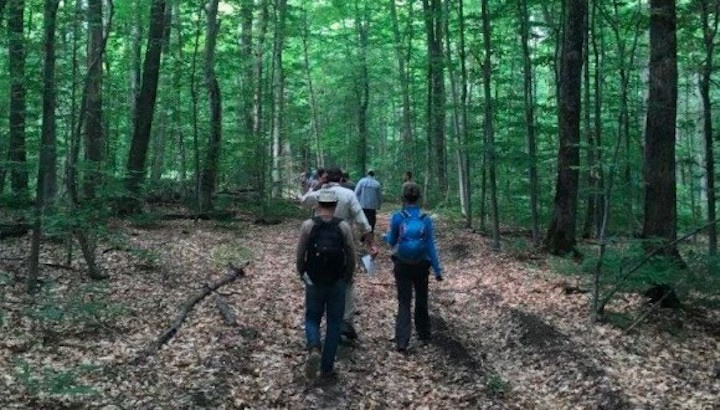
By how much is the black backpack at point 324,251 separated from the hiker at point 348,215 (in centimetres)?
142

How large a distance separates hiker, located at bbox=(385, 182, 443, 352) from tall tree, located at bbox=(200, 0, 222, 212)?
11.1m

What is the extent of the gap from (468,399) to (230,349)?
2866 mm

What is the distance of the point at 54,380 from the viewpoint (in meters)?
5.14

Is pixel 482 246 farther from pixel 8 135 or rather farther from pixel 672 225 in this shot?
pixel 8 135

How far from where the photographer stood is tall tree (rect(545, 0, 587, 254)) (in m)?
12.9

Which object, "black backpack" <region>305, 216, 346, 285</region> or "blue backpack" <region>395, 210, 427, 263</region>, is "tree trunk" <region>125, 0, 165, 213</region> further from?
"black backpack" <region>305, 216, 346, 285</region>

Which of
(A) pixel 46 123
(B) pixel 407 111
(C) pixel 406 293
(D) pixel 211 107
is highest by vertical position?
(B) pixel 407 111

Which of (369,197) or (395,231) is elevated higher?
(369,197)

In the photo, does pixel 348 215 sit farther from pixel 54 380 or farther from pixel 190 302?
pixel 54 380

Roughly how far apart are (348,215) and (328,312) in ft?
6.60

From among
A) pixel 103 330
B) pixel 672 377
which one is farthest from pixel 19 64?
pixel 672 377

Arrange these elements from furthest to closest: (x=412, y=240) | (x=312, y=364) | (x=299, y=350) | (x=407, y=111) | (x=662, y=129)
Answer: (x=407, y=111), (x=662, y=129), (x=412, y=240), (x=299, y=350), (x=312, y=364)

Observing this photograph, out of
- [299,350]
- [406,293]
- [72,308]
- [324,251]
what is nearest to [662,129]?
[406,293]

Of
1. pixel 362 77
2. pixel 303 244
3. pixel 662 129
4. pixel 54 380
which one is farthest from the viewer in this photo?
pixel 362 77
